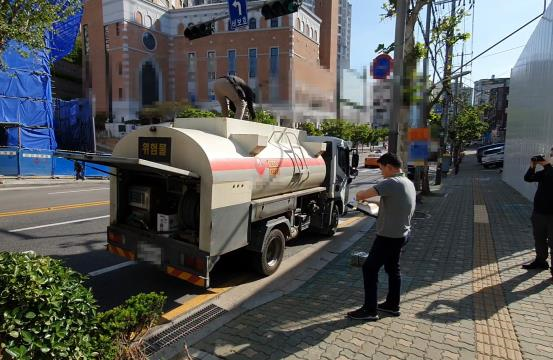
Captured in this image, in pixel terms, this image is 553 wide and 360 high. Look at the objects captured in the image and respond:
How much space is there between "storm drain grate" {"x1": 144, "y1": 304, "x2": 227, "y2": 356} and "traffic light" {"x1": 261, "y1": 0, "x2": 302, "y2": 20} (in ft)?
25.6

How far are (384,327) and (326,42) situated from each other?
70.1 meters

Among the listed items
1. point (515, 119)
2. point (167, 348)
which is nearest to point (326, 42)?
point (515, 119)

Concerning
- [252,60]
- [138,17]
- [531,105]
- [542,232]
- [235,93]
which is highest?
[138,17]

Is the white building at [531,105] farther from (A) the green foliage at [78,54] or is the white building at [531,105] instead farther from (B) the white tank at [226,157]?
(A) the green foliage at [78,54]

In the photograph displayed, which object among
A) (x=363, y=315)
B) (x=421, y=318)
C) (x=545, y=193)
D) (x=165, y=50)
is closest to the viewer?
(x=363, y=315)

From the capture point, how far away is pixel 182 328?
165 inches

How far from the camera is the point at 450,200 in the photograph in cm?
1535

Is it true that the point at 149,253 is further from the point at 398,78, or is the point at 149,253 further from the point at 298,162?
the point at 398,78

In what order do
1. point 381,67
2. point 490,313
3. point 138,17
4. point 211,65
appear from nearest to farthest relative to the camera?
point 490,313
point 381,67
point 138,17
point 211,65

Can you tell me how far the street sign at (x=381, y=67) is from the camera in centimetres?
847

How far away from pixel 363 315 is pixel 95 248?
5165 millimetres

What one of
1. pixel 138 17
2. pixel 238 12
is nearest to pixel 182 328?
pixel 238 12

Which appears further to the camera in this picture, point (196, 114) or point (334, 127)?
point (196, 114)

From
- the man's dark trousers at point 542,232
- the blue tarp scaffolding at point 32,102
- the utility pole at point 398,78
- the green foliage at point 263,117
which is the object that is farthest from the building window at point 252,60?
the man's dark trousers at point 542,232
